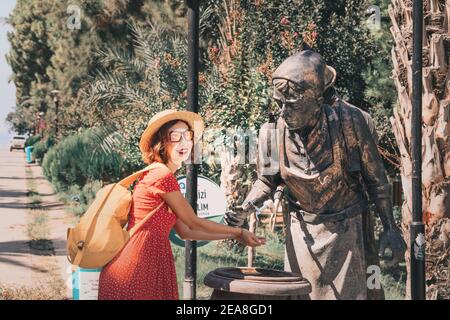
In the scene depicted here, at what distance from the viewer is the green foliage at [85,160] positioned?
13.4 meters

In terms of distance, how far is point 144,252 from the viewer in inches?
197

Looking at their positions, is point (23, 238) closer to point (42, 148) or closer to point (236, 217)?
point (236, 217)

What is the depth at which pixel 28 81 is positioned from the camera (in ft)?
78.1

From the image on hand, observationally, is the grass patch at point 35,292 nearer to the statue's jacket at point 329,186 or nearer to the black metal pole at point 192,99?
the black metal pole at point 192,99

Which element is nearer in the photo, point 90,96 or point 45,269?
point 45,269

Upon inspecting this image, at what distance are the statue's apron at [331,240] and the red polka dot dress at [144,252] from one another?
130 cm

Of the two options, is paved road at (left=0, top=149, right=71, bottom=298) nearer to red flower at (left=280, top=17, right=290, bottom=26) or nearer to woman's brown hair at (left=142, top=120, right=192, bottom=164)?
red flower at (left=280, top=17, right=290, bottom=26)

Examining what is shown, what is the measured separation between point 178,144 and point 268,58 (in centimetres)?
724

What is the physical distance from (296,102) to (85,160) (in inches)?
345

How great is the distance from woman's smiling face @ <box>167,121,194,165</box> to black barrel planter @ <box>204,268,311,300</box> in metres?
0.75

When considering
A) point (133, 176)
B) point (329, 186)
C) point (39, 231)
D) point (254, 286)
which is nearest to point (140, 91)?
point (39, 231)

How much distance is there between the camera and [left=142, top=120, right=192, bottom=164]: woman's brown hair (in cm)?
523
